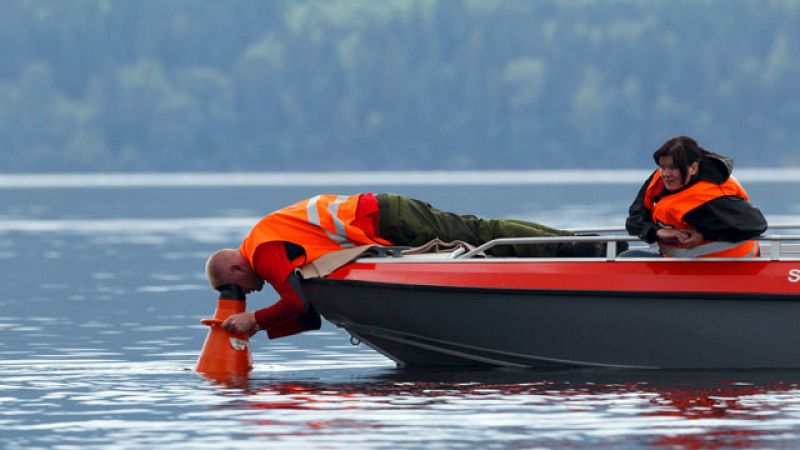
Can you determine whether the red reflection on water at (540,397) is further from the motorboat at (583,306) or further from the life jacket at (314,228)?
the life jacket at (314,228)

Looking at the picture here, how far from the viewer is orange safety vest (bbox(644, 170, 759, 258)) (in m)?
11.5

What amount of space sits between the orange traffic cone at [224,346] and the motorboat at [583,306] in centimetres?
67

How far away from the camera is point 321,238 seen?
12.3 metres

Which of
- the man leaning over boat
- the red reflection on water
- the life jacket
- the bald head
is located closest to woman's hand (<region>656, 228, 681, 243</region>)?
the man leaning over boat

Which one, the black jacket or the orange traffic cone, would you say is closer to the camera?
the black jacket

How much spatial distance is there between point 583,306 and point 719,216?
41.8 inches

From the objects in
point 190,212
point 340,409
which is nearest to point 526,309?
point 340,409

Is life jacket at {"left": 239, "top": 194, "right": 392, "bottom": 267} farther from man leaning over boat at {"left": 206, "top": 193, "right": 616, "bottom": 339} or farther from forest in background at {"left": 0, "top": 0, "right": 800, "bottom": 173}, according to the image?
forest in background at {"left": 0, "top": 0, "right": 800, "bottom": 173}

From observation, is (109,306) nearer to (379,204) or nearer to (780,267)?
(379,204)

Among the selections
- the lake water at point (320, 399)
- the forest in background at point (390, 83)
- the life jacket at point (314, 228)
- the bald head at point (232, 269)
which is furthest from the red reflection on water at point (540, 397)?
the forest in background at point (390, 83)

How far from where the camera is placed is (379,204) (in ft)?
40.7

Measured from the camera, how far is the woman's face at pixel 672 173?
1145cm

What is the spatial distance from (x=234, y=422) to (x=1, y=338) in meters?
6.57

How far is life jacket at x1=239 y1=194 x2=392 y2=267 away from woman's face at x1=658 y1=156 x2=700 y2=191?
7.01 ft
